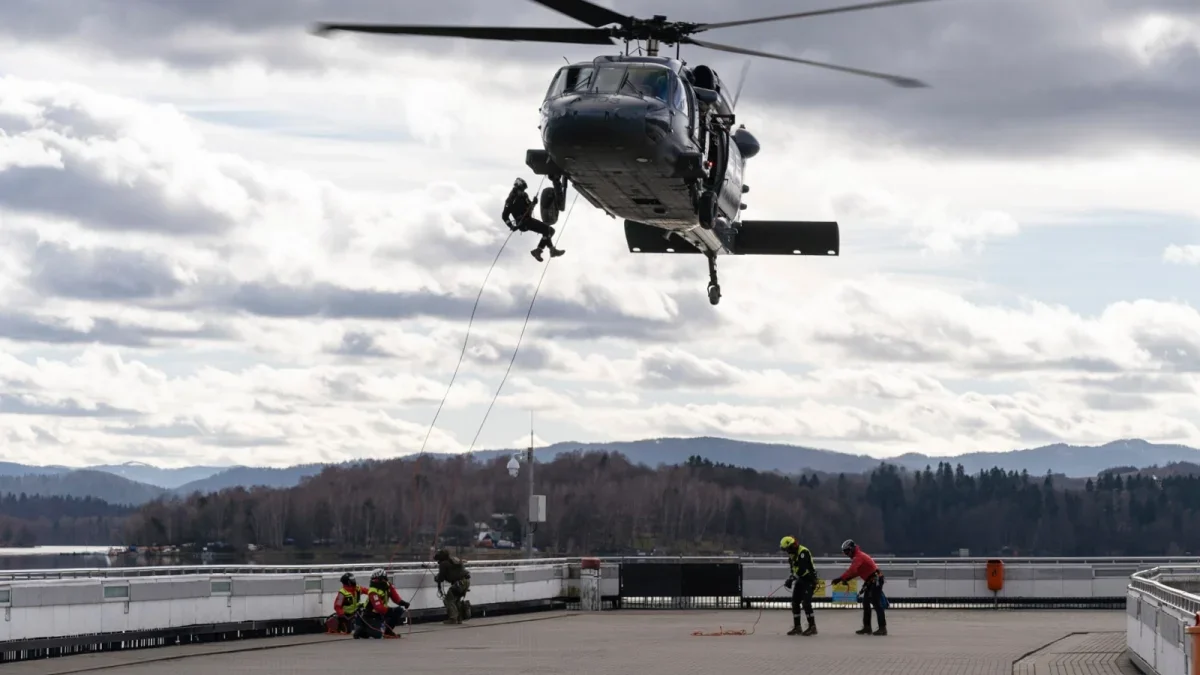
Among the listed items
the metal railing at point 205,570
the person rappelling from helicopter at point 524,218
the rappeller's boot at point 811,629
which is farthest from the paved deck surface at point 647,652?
the person rappelling from helicopter at point 524,218

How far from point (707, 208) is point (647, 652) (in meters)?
6.92

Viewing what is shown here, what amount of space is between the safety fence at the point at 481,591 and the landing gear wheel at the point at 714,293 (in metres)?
5.59

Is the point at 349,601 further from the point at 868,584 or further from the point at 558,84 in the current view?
the point at 558,84

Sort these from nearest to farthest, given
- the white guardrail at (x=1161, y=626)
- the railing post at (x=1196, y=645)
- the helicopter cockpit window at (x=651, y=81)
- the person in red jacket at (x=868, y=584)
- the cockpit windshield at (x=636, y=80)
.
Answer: the railing post at (x=1196, y=645)
the white guardrail at (x=1161, y=626)
the cockpit windshield at (x=636, y=80)
the helicopter cockpit window at (x=651, y=81)
the person in red jacket at (x=868, y=584)

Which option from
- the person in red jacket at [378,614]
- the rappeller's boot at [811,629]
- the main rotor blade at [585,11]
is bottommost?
the rappeller's boot at [811,629]

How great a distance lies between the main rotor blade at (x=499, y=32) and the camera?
84.5 ft

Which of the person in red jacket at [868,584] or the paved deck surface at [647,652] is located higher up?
the person in red jacket at [868,584]

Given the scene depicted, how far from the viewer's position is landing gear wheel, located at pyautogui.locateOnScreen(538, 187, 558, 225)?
93.8 ft

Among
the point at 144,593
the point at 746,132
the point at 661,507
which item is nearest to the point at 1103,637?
the point at 746,132

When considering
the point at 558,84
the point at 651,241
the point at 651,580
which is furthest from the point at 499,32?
the point at 651,580

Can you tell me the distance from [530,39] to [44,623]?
10480 millimetres

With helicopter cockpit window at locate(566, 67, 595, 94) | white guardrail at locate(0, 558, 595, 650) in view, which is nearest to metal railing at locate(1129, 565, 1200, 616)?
helicopter cockpit window at locate(566, 67, 595, 94)

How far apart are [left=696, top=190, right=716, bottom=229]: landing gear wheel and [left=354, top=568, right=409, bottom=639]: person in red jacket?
7.56 metres

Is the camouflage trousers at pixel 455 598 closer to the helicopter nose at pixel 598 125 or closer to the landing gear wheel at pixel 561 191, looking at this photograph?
the landing gear wheel at pixel 561 191
